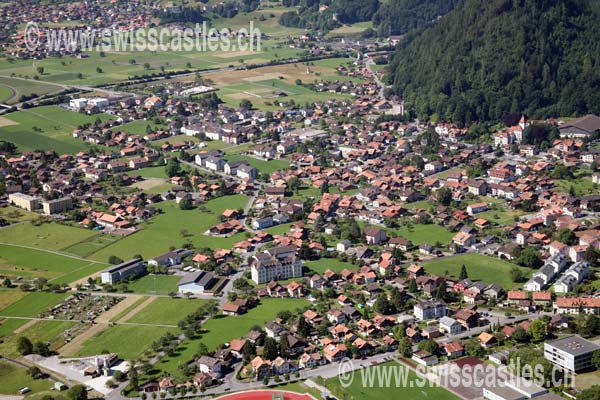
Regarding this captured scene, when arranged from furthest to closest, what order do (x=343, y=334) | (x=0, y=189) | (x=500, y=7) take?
(x=500, y=7)
(x=0, y=189)
(x=343, y=334)

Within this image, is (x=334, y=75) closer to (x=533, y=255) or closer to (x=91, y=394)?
(x=533, y=255)

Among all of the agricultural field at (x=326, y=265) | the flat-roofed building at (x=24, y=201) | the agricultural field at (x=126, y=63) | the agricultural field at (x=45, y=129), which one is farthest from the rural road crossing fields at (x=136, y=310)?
the agricultural field at (x=126, y=63)

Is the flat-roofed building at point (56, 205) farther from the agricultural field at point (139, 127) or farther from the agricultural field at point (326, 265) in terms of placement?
the agricultural field at point (139, 127)

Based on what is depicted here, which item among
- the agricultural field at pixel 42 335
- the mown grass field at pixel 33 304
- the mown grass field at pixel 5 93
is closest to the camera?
the agricultural field at pixel 42 335

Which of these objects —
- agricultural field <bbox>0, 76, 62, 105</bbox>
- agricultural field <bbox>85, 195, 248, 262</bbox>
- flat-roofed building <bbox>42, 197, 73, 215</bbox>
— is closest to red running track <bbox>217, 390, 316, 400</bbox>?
agricultural field <bbox>85, 195, 248, 262</bbox>

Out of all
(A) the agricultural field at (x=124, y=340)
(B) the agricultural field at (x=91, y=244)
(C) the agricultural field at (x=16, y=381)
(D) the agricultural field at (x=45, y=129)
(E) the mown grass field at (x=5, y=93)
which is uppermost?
(E) the mown grass field at (x=5, y=93)

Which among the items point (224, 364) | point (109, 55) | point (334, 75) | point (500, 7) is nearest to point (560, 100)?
point (500, 7)
